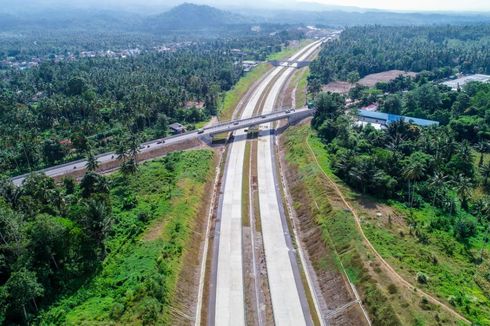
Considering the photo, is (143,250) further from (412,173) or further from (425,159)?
(425,159)

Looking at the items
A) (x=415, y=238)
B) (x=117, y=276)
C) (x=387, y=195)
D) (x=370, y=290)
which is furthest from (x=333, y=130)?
(x=117, y=276)

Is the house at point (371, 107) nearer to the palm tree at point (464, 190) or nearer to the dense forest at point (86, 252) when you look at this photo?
the palm tree at point (464, 190)

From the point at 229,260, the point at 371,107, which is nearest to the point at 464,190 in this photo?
the point at 229,260

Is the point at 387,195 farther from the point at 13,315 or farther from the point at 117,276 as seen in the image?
the point at 13,315

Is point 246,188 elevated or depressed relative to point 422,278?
depressed

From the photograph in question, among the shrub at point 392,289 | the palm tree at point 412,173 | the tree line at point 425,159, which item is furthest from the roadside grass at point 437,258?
the palm tree at point 412,173
